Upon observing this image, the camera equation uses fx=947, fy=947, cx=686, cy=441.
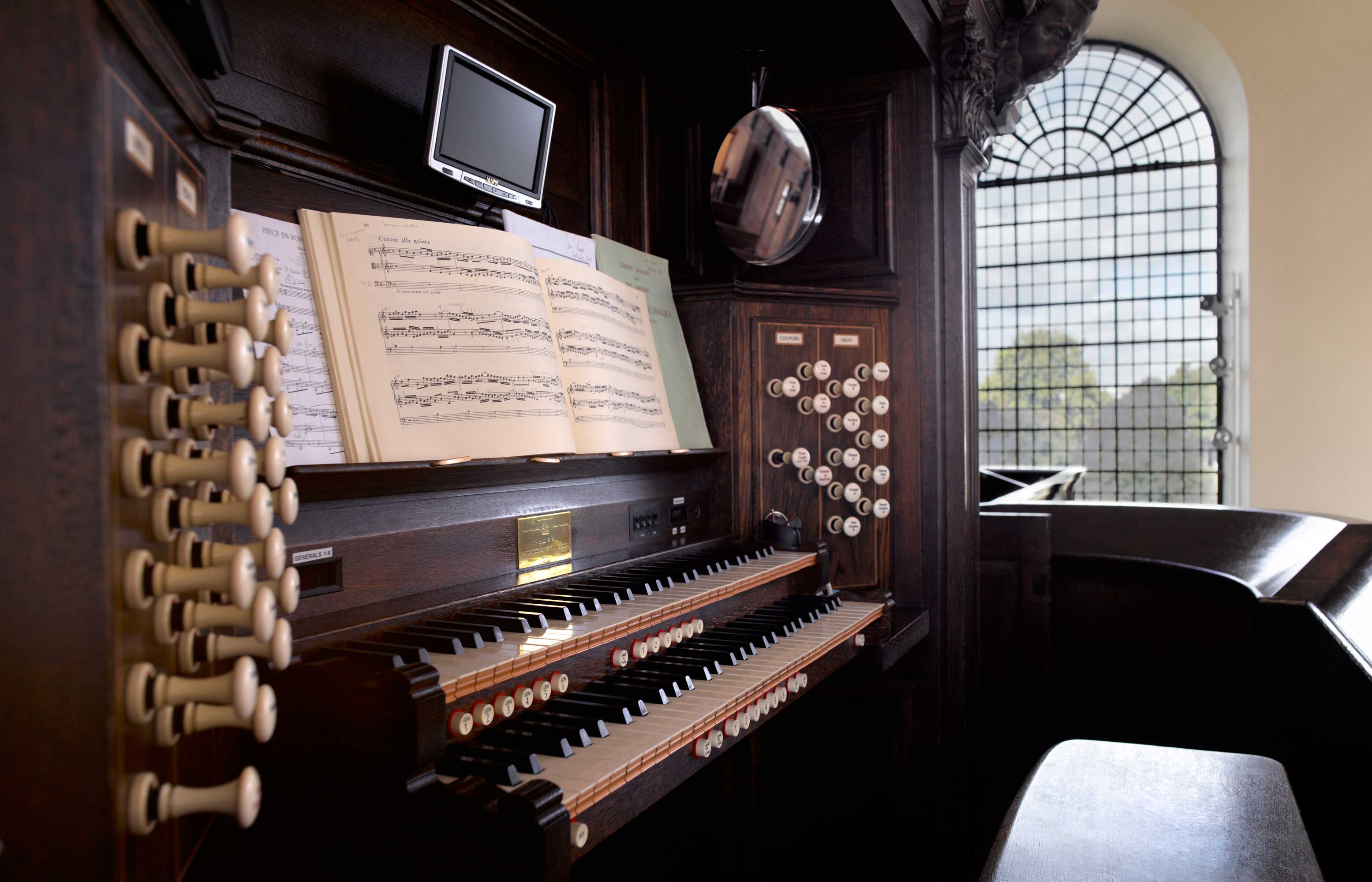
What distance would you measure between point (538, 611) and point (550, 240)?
1.08 metres

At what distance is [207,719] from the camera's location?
105 cm

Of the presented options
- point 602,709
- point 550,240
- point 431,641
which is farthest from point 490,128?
point 602,709

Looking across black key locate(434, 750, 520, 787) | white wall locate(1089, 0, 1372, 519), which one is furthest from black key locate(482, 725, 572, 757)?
white wall locate(1089, 0, 1372, 519)

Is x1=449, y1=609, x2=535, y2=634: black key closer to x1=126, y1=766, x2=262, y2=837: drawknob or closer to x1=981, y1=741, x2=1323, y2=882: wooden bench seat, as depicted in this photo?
x1=126, y1=766, x2=262, y2=837: drawknob

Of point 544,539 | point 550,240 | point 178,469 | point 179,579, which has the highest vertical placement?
point 550,240

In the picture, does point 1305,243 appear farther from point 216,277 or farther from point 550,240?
point 216,277

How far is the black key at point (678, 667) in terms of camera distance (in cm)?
211

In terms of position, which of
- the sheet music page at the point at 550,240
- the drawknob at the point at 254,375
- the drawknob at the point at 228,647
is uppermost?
the sheet music page at the point at 550,240

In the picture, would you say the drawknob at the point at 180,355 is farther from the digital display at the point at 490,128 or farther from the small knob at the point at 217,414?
the digital display at the point at 490,128

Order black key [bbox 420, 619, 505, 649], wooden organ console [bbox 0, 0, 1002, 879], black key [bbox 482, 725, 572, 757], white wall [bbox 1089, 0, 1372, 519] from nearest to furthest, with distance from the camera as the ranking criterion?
wooden organ console [bbox 0, 0, 1002, 879], black key [bbox 482, 725, 572, 757], black key [bbox 420, 619, 505, 649], white wall [bbox 1089, 0, 1372, 519]

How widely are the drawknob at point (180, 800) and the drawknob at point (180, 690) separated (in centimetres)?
7

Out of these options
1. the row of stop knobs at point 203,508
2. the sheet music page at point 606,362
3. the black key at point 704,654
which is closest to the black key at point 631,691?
the black key at point 704,654

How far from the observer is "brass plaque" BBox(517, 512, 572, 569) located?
2.24m

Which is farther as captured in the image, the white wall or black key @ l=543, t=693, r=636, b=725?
the white wall
